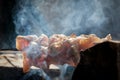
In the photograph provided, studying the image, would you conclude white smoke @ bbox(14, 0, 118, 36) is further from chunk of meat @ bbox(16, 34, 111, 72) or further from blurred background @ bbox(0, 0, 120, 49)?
chunk of meat @ bbox(16, 34, 111, 72)

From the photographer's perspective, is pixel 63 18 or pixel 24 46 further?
pixel 63 18

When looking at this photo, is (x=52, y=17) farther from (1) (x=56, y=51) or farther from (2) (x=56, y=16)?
(1) (x=56, y=51)

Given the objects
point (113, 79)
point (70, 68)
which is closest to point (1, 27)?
point (70, 68)

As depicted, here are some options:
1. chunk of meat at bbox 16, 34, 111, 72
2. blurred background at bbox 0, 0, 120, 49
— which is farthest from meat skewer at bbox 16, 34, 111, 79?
blurred background at bbox 0, 0, 120, 49

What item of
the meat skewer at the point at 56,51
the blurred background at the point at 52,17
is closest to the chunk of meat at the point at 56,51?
the meat skewer at the point at 56,51

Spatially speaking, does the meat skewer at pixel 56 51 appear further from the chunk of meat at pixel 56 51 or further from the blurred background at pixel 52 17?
the blurred background at pixel 52 17

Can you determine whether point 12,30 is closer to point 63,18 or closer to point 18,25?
point 18,25

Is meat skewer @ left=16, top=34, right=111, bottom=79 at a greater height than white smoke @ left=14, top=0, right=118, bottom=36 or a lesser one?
lesser

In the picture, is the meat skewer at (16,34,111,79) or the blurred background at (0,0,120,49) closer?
the meat skewer at (16,34,111,79)
